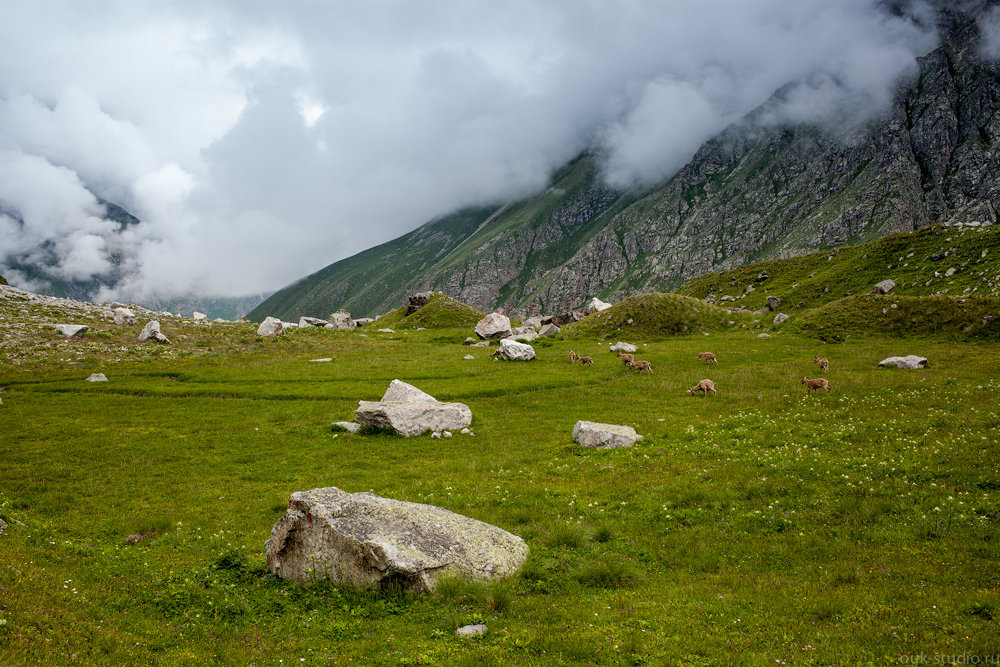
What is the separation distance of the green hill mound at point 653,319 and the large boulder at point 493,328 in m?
10.0

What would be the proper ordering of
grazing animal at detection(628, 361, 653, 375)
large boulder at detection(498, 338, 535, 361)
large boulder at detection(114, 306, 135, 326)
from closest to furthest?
grazing animal at detection(628, 361, 653, 375) < large boulder at detection(498, 338, 535, 361) < large boulder at detection(114, 306, 135, 326)

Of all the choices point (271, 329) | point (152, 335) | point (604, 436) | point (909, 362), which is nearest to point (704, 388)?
point (604, 436)

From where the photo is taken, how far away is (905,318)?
2084 inches

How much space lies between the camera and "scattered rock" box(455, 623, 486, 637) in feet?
32.0

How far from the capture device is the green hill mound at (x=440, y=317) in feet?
320

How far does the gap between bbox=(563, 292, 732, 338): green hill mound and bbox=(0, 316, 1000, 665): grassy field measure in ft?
111

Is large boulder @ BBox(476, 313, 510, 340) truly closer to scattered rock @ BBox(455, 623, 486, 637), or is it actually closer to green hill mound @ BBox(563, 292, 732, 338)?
green hill mound @ BBox(563, 292, 732, 338)

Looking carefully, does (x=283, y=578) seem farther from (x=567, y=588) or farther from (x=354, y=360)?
(x=354, y=360)

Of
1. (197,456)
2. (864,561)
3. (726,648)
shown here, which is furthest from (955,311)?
(197,456)

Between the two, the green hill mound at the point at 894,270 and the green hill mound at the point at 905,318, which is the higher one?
the green hill mound at the point at 894,270

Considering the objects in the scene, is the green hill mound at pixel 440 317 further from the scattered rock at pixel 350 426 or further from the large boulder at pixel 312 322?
the scattered rock at pixel 350 426

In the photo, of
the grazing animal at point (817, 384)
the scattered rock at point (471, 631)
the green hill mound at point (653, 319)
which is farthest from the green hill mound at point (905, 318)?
the scattered rock at point (471, 631)

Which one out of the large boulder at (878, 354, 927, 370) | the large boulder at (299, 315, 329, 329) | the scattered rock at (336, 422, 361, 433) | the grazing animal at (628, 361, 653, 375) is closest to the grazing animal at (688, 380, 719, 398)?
the grazing animal at (628, 361, 653, 375)

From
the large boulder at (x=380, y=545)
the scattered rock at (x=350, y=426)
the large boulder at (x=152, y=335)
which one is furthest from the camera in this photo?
the large boulder at (x=152, y=335)
